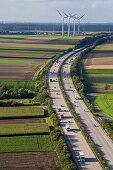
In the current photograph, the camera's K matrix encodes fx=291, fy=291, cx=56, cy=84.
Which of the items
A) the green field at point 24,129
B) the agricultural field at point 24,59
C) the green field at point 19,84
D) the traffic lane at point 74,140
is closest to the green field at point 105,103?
the traffic lane at point 74,140

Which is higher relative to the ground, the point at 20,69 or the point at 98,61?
the point at 98,61

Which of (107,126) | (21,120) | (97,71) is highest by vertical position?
(97,71)

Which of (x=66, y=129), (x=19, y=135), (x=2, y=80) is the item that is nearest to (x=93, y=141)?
(x=66, y=129)

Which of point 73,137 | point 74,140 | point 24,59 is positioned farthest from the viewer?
point 24,59

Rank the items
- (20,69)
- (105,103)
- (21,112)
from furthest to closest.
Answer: (20,69), (105,103), (21,112)

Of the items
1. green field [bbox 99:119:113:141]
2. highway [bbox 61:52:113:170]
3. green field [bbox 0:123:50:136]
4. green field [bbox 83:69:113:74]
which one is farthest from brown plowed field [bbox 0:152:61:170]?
green field [bbox 83:69:113:74]

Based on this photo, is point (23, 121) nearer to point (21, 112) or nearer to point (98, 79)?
point (21, 112)

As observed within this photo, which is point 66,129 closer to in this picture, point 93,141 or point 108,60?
point 93,141

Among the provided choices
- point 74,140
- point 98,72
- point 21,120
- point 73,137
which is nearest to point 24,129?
point 21,120
